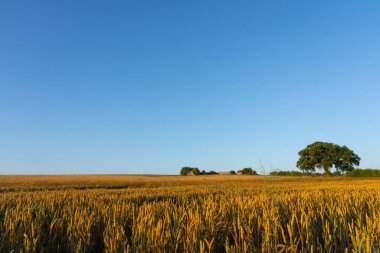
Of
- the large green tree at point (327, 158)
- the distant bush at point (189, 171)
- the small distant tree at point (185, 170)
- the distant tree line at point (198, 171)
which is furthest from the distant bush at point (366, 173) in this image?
the small distant tree at point (185, 170)

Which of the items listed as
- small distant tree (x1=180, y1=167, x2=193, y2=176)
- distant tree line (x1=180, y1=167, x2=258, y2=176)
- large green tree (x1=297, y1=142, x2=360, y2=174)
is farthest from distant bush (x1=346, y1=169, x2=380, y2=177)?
small distant tree (x1=180, y1=167, x2=193, y2=176)

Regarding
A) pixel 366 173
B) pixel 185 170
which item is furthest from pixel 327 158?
pixel 185 170

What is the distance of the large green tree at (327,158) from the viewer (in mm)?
83000

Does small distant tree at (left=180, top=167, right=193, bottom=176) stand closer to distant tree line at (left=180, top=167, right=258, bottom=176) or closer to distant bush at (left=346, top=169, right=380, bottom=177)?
distant tree line at (left=180, top=167, right=258, bottom=176)

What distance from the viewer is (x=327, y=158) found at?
83312mm

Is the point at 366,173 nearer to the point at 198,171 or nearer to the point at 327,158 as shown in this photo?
the point at 327,158

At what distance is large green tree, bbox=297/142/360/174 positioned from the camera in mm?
83000

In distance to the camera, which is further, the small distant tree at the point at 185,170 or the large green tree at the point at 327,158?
the small distant tree at the point at 185,170

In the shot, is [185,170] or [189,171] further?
[185,170]

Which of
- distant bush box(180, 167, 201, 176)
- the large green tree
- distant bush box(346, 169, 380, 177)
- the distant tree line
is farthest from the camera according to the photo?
distant bush box(180, 167, 201, 176)

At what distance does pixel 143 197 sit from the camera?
39.0 ft

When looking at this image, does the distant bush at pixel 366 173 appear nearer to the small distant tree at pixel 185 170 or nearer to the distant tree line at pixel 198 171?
the distant tree line at pixel 198 171

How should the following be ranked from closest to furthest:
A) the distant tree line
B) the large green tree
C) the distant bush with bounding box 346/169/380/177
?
the distant bush with bounding box 346/169/380/177 → the large green tree → the distant tree line

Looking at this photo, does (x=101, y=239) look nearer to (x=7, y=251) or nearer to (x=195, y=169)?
(x=7, y=251)
